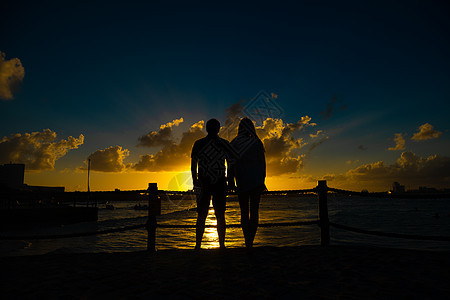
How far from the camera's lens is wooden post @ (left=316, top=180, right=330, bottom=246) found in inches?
221

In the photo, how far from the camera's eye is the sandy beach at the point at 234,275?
9.26 feet

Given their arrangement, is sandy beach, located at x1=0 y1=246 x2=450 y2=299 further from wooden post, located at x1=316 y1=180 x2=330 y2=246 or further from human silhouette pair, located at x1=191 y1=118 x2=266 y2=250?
human silhouette pair, located at x1=191 y1=118 x2=266 y2=250

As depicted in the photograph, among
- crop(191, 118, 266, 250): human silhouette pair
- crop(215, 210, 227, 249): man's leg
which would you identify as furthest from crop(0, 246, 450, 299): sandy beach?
crop(191, 118, 266, 250): human silhouette pair

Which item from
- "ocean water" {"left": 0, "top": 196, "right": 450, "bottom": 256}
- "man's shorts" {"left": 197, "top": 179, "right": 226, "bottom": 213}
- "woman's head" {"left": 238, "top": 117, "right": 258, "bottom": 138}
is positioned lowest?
"ocean water" {"left": 0, "top": 196, "right": 450, "bottom": 256}

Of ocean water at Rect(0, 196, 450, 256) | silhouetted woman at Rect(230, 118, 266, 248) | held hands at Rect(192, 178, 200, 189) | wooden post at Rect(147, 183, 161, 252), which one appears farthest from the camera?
ocean water at Rect(0, 196, 450, 256)

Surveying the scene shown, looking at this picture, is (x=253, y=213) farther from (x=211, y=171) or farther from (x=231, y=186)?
(x=211, y=171)

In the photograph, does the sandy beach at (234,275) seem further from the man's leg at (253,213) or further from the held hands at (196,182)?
the held hands at (196,182)

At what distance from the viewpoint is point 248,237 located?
4676 millimetres

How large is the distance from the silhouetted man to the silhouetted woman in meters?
0.21

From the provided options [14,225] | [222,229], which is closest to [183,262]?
[222,229]

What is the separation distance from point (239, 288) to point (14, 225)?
29.3 metres

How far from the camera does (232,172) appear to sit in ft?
15.7

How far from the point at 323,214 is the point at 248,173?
2329mm

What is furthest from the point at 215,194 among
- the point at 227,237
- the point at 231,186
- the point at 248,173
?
the point at 227,237
